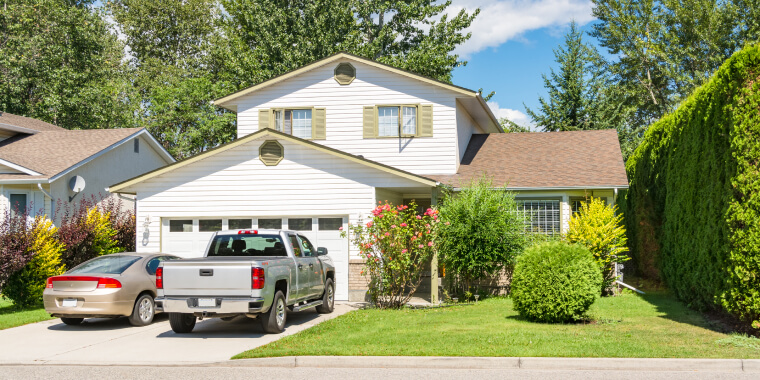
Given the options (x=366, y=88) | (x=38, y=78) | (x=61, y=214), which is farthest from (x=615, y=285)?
(x=38, y=78)

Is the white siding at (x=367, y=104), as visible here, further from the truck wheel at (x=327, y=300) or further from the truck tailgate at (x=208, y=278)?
the truck tailgate at (x=208, y=278)

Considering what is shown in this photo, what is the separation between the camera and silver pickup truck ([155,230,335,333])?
1116 cm

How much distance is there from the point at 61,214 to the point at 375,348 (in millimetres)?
15954

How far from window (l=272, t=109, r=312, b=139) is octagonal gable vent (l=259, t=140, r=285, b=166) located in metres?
4.03

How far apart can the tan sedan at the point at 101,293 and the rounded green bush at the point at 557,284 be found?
747 cm

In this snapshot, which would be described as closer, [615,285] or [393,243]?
[393,243]

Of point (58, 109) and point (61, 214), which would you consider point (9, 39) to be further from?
point (61, 214)

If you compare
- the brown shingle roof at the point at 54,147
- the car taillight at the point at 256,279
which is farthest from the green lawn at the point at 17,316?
the car taillight at the point at 256,279

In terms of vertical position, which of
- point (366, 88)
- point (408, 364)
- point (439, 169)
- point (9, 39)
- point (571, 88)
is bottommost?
point (408, 364)

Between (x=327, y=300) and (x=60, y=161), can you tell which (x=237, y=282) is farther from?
(x=60, y=161)

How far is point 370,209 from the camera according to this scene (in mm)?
16922

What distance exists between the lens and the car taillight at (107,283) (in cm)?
1266

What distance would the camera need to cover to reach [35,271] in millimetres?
16203

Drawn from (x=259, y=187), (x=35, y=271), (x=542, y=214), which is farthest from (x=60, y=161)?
(x=542, y=214)
